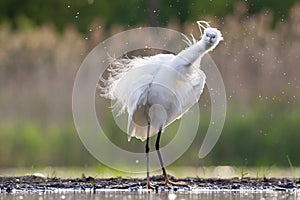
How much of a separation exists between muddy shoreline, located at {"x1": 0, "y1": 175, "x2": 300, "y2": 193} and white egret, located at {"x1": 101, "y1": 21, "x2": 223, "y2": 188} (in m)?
0.28

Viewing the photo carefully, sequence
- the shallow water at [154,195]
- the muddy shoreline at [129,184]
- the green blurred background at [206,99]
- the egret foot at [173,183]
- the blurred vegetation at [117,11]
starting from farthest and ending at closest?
the blurred vegetation at [117,11] < the green blurred background at [206,99] < the egret foot at [173,183] < the muddy shoreline at [129,184] < the shallow water at [154,195]

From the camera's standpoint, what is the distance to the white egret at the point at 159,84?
9594 mm

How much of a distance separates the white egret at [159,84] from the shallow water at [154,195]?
0.76 meters

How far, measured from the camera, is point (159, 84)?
9.58 m

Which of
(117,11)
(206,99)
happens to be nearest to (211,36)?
(206,99)

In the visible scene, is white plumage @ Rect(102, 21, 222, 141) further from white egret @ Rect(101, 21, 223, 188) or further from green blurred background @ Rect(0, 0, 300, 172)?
green blurred background @ Rect(0, 0, 300, 172)

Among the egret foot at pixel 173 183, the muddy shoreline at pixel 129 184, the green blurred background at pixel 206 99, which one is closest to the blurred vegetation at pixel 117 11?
the green blurred background at pixel 206 99

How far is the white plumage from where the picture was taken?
9594 millimetres

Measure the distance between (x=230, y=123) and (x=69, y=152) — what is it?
74.8 inches

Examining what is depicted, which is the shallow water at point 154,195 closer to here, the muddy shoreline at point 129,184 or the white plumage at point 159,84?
the muddy shoreline at point 129,184

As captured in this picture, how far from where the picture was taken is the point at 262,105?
12641mm

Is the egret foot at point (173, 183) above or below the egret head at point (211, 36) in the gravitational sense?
below

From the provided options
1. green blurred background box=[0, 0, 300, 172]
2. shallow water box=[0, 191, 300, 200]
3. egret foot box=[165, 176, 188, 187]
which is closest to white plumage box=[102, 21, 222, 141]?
egret foot box=[165, 176, 188, 187]

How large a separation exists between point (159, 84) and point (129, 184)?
0.94 metres
